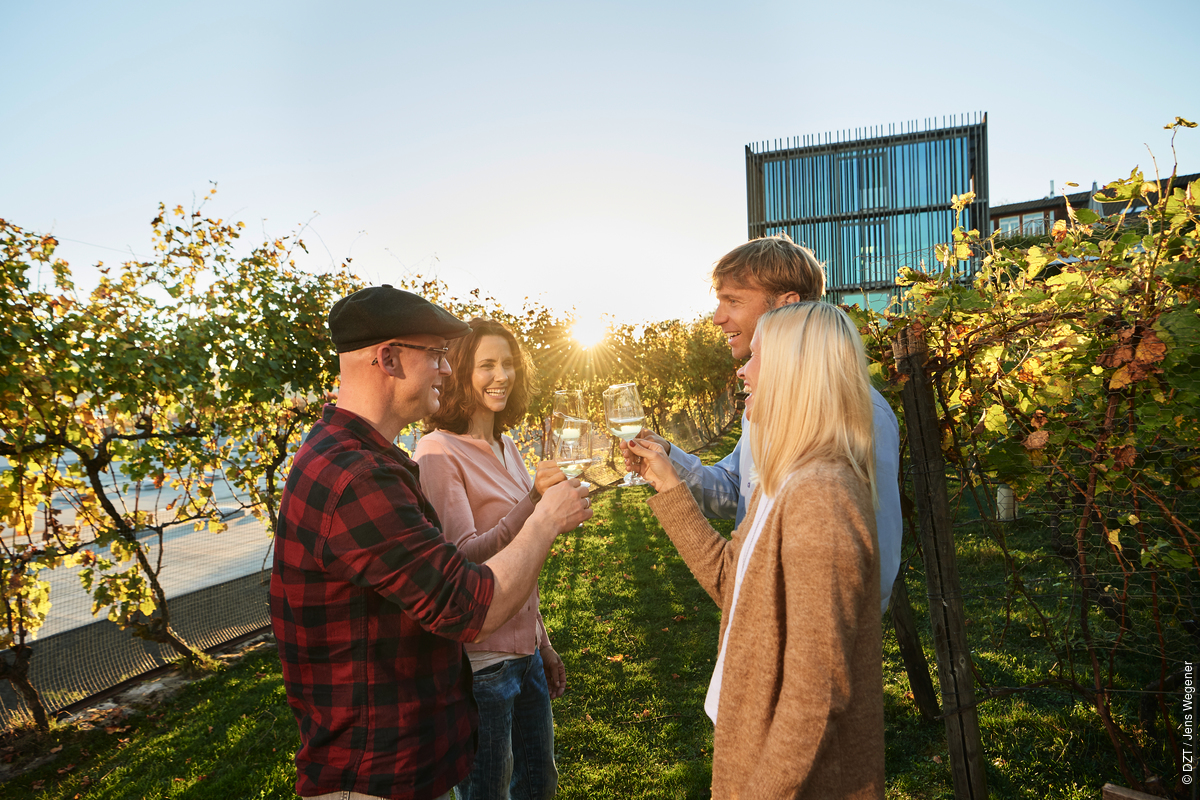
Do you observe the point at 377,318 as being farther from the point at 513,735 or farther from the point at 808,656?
the point at 513,735

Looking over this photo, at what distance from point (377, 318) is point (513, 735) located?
67.1 inches

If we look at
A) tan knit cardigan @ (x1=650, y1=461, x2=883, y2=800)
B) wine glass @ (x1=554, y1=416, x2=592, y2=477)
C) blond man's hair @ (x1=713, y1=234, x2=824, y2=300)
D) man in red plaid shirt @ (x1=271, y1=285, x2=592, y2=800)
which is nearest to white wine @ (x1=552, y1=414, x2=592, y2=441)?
wine glass @ (x1=554, y1=416, x2=592, y2=477)

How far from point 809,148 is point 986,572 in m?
31.4

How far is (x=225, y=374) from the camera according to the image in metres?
5.25

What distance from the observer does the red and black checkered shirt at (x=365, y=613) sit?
1465 mm

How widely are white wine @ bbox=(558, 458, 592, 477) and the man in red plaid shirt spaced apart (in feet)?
0.96

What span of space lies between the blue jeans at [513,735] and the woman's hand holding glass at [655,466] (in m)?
0.82

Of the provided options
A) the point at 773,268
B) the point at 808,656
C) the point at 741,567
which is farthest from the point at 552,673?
the point at 773,268

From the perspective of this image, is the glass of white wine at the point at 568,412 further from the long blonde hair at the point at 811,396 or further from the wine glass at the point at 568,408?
A: the long blonde hair at the point at 811,396

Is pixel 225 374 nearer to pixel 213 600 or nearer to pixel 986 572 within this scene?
pixel 213 600

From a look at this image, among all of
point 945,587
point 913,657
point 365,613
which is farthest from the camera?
point 913,657

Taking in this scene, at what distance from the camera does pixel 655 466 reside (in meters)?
2.13

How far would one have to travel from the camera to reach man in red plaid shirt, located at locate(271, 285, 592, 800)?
1.47 meters

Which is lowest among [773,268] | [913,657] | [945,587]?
[913,657]
